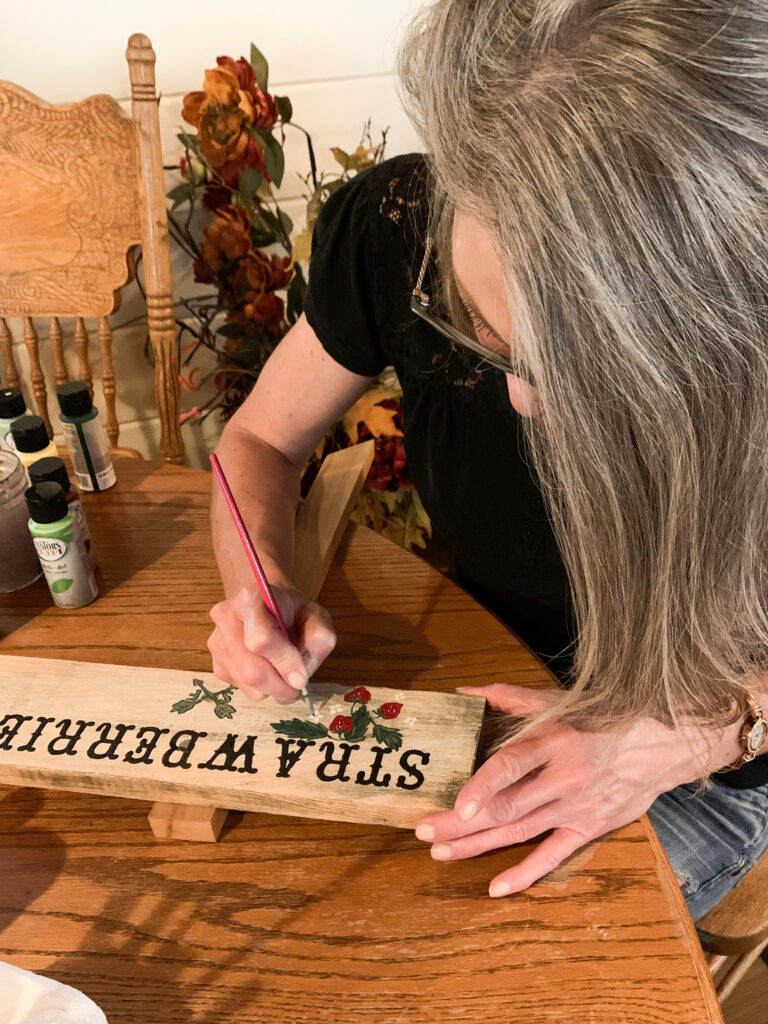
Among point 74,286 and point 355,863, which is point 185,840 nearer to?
point 355,863

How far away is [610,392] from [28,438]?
67cm

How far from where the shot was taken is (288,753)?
675mm

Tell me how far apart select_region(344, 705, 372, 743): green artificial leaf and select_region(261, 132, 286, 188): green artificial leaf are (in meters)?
1.12

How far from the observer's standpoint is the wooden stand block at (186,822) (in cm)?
64

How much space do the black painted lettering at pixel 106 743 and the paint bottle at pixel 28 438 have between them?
0.36m

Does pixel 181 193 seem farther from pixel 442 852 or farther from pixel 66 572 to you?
pixel 442 852

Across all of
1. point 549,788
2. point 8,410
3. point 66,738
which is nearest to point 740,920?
point 549,788

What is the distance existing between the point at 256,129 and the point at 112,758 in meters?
1.15

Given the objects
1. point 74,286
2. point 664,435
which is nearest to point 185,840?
point 664,435

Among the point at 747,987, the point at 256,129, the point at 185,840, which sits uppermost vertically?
the point at 256,129

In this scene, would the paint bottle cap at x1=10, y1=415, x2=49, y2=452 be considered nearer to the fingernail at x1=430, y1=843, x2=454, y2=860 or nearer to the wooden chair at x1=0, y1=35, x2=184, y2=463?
the wooden chair at x1=0, y1=35, x2=184, y2=463

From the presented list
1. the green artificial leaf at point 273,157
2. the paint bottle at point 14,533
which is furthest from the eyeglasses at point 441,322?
the green artificial leaf at point 273,157

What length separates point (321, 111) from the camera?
5.46ft

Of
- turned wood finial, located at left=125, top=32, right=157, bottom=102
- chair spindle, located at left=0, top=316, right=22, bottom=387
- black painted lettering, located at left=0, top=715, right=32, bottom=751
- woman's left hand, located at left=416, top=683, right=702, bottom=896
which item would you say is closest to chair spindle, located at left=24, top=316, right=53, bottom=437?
chair spindle, located at left=0, top=316, right=22, bottom=387
